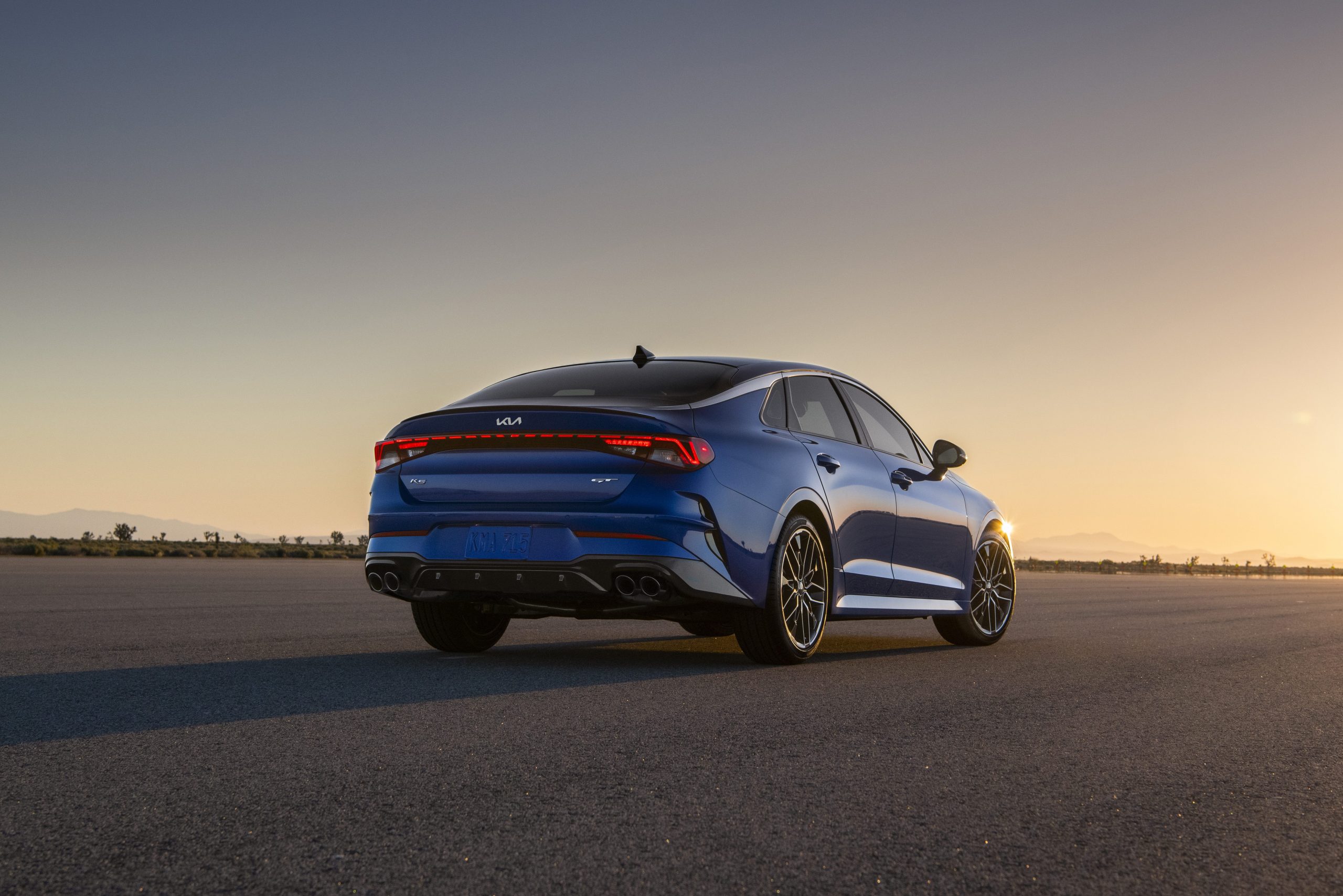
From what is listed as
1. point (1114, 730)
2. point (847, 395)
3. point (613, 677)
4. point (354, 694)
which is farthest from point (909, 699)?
point (847, 395)

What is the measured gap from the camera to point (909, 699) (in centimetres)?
604

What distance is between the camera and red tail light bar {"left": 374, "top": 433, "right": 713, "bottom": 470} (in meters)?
6.62

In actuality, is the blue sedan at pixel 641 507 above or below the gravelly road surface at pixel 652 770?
above

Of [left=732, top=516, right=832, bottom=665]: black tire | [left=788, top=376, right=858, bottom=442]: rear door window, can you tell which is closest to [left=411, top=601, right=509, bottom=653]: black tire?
[left=732, top=516, right=832, bottom=665]: black tire

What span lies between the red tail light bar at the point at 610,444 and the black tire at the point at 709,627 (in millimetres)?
1064

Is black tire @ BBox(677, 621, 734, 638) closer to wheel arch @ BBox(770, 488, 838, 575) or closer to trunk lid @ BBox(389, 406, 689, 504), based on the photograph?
wheel arch @ BBox(770, 488, 838, 575)

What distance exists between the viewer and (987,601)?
32.4 ft

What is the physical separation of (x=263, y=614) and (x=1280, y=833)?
29.7 feet

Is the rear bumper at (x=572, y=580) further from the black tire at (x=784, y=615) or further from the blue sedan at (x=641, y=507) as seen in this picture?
the black tire at (x=784, y=615)

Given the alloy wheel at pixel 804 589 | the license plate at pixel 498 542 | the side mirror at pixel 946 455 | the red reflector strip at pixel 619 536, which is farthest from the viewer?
the side mirror at pixel 946 455

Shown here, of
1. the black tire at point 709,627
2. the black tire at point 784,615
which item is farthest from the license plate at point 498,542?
the black tire at point 784,615

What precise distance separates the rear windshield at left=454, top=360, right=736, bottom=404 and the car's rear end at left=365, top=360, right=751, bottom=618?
0.02 meters

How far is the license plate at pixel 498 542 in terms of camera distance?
6.73 metres

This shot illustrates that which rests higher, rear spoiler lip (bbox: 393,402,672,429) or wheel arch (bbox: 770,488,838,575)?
rear spoiler lip (bbox: 393,402,672,429)
